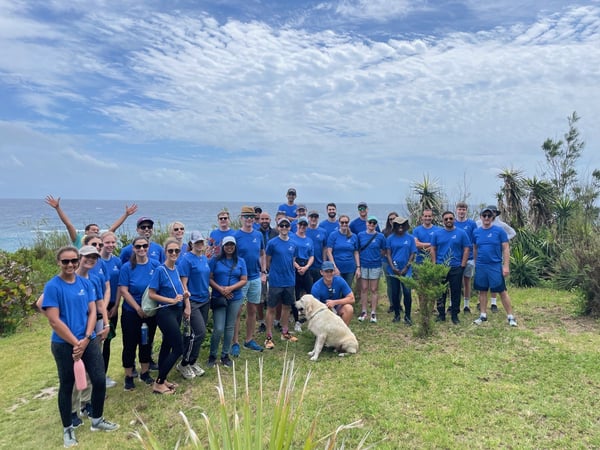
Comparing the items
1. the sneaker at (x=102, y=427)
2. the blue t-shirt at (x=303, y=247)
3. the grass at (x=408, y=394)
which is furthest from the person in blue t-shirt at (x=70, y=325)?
the blue t-shirt at (x=303, y=247)

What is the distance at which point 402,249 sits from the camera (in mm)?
7645

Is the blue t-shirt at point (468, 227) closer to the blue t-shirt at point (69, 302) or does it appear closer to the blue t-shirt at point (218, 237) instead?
the blue t-shirt at point (218, 237)

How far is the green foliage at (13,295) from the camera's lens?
27.1ft

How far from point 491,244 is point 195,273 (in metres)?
5.03

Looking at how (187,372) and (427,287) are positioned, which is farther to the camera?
(427,287)

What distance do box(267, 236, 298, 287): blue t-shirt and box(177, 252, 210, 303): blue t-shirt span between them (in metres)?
1.42

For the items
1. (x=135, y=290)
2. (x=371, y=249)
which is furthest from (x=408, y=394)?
(x=135, y=290)

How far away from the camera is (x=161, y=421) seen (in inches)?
182

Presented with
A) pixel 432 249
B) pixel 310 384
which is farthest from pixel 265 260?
pixel 432 249

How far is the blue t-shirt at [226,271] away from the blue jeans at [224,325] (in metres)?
0.15

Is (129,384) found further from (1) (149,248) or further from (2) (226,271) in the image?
(2) (226,271)

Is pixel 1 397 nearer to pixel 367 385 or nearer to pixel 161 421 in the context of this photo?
pixel 161 421

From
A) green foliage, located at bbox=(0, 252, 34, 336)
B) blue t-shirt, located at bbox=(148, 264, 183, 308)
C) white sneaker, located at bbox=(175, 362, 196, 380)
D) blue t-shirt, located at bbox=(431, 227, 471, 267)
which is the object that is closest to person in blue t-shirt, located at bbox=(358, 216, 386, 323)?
blue t-shirt, located at bbox=(431, 227, 471, 267)

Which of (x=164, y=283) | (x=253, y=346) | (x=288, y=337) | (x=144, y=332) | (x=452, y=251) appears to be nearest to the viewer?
(x=164, y=283)
